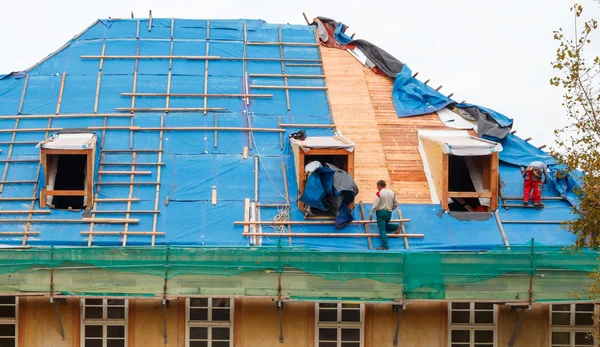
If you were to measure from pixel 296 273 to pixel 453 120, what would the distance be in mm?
8802

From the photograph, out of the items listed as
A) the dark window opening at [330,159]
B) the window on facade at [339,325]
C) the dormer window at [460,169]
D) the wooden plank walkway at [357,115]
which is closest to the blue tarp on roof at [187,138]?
the wooden plank walkway at [357,115]

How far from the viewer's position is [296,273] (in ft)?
79.5

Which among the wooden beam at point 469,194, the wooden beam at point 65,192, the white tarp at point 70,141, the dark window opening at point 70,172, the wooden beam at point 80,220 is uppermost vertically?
the white tarp at point 70,141

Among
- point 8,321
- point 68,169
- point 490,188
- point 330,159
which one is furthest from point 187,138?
point 490,188

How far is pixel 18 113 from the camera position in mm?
29656

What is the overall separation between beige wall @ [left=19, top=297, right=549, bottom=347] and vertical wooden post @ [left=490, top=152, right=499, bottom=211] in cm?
368

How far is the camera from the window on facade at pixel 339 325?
81.9 feet

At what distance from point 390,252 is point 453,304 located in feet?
7.66

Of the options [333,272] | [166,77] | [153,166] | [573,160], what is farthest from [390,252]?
[166,77]

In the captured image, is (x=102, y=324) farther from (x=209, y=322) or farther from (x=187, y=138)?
(x=187, y=138)

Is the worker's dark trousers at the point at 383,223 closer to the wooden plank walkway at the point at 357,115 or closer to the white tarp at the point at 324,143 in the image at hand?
the wooden plank walkway at the point at 357,115

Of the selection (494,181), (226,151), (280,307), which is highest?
(226,151)

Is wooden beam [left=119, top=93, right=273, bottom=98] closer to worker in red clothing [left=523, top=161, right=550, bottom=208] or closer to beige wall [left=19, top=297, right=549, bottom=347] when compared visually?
beige wall [left=19, top=297, right=549, bottom=347]

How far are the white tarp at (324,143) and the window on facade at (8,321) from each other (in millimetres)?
8437
